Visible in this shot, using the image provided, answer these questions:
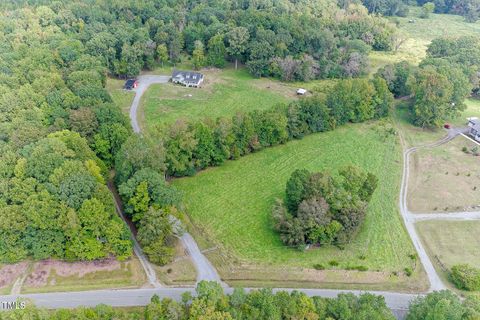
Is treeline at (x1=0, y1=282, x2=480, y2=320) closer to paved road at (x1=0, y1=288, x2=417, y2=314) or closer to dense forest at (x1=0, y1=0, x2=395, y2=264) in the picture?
paved road at (x1=0, y1=288, x2=417, y2=314)

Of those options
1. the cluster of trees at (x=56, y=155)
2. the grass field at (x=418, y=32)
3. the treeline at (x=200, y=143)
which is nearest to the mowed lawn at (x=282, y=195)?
the treeline at (x=200, y=143)

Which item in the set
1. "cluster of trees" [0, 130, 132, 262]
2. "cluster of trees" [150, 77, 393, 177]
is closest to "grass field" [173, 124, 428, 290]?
"cluster of trees" [150, 77, 393, 177]

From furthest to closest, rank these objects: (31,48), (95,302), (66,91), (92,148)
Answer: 1. (31,48)
2. (66,91)
3. (92,148)
4. (95,302)

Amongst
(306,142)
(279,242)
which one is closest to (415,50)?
(306,142)

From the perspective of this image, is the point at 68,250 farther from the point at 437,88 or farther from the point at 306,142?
the point at 437,88

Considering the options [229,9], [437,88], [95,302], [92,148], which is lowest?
[95,302]

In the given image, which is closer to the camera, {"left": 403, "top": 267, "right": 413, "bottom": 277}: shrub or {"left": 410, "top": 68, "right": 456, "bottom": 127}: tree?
{"left": 403, "top": 267, "right": 413, "bottom": 277}: shrub

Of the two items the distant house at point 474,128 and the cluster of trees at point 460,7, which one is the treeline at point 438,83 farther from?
the cluster of trees at point 460,7
